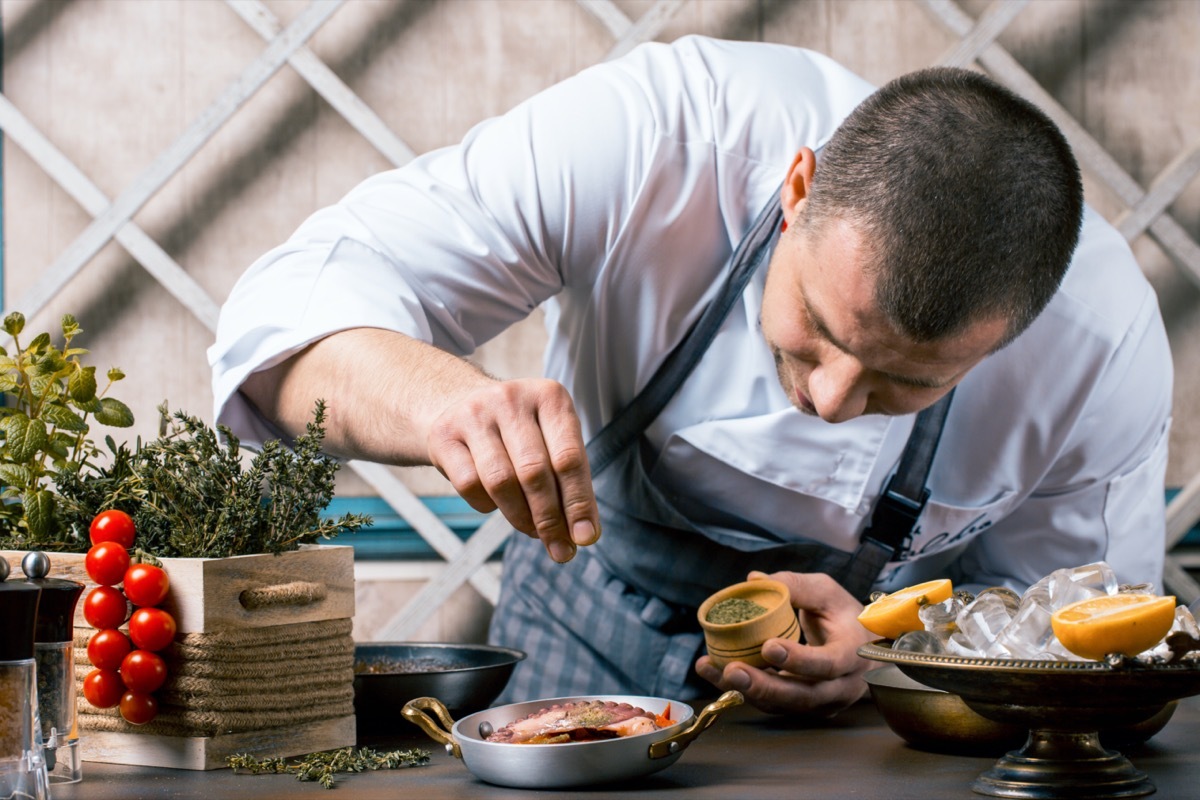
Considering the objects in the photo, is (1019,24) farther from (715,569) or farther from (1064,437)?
(715,569)

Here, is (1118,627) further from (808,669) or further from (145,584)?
(145,584)

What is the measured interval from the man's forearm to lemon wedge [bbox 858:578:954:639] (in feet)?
0.87

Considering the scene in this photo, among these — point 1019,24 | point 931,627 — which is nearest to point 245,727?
point 931,627

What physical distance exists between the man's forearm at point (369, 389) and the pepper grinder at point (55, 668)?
224 millimetres

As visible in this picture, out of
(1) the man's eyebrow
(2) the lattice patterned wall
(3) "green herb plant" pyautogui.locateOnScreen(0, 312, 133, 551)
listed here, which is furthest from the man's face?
(2) the lattice patterned wall

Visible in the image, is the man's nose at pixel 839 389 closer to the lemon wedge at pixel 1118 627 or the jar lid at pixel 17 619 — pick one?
the lemon wedge at pixel 1118 627

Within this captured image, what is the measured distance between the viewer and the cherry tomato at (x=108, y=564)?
655 mm

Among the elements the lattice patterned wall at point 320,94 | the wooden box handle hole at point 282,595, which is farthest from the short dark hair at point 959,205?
the lattice patterned wall at point 320,94

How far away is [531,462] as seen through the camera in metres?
0.66

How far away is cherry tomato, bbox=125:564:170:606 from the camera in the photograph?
64 centimetres

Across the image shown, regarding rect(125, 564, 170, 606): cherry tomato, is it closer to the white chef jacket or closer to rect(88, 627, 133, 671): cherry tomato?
rect(88, 627, 133, 671): cherry tomato

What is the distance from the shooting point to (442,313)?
1052 mm

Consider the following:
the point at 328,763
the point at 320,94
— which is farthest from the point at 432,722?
the point at 320,94

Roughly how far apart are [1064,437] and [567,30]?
133 centimetres
